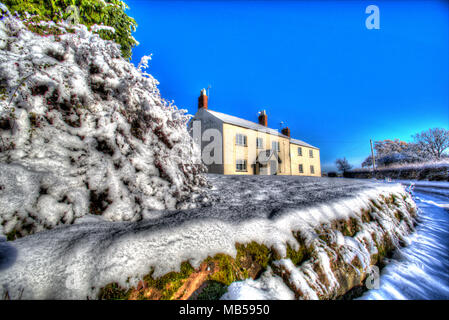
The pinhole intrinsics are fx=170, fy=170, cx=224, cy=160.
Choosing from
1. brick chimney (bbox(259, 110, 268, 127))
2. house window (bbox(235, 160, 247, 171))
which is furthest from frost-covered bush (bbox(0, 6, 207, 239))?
brick chimney (bbox(259, 110, 268, 127))

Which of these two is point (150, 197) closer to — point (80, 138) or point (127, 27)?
point (80, 138)

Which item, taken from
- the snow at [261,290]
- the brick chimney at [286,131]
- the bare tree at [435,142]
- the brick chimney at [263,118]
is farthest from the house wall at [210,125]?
the bare tree at [435,142]

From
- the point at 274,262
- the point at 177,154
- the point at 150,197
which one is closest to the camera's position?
the point at 274,262

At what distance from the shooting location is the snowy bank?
849 millimetres

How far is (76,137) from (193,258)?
1588 millimetres

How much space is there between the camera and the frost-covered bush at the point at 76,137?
4.32 ft

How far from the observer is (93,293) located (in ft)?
2.76

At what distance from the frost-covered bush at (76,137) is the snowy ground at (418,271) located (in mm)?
1945

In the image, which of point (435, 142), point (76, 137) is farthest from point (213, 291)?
point (435, 142)

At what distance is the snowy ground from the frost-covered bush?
6.38ft

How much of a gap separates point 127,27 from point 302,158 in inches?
850

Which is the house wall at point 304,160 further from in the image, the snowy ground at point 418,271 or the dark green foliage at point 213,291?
the dark green foliage at point 213,291

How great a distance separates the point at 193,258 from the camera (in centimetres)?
112
